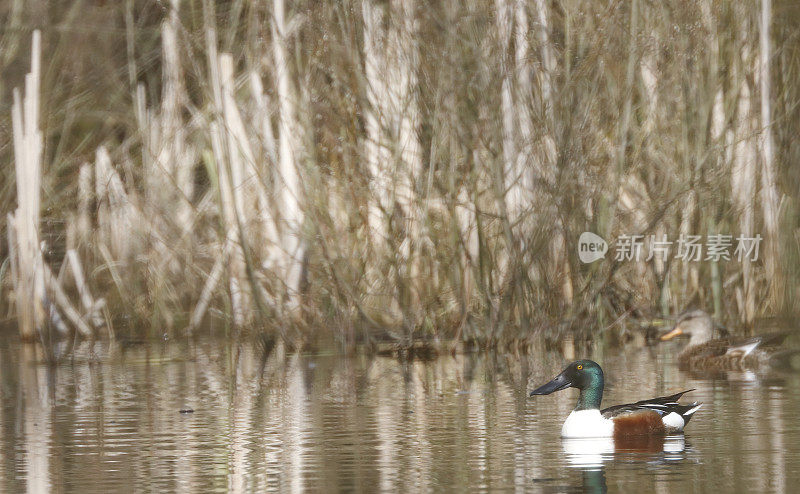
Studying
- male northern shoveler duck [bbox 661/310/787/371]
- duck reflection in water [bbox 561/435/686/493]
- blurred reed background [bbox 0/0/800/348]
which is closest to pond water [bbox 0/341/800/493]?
duck reflection in water [bbox 561/435/686/493]

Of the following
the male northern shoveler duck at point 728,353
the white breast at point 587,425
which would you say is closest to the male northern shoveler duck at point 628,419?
the white breast at point 587,425

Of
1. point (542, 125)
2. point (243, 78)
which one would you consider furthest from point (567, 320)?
point (243, 78)

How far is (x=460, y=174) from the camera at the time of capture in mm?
11922

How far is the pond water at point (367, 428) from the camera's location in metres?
6.55

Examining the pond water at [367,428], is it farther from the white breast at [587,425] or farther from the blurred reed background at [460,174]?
the blurred reed background at [460,174]

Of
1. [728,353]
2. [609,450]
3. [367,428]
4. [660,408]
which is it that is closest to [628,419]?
[660,408]

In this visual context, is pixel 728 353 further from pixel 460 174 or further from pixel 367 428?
pixel 367 428

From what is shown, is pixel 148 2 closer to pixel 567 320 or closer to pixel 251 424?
pixel 567 320

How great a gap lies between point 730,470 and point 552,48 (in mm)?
5741

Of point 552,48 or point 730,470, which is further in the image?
point 552,48

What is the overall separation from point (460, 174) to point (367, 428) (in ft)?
13.0

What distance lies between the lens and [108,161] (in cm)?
1549

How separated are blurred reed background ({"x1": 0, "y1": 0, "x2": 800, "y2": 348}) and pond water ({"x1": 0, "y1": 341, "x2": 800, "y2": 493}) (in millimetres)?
559

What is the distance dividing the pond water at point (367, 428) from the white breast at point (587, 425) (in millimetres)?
81
